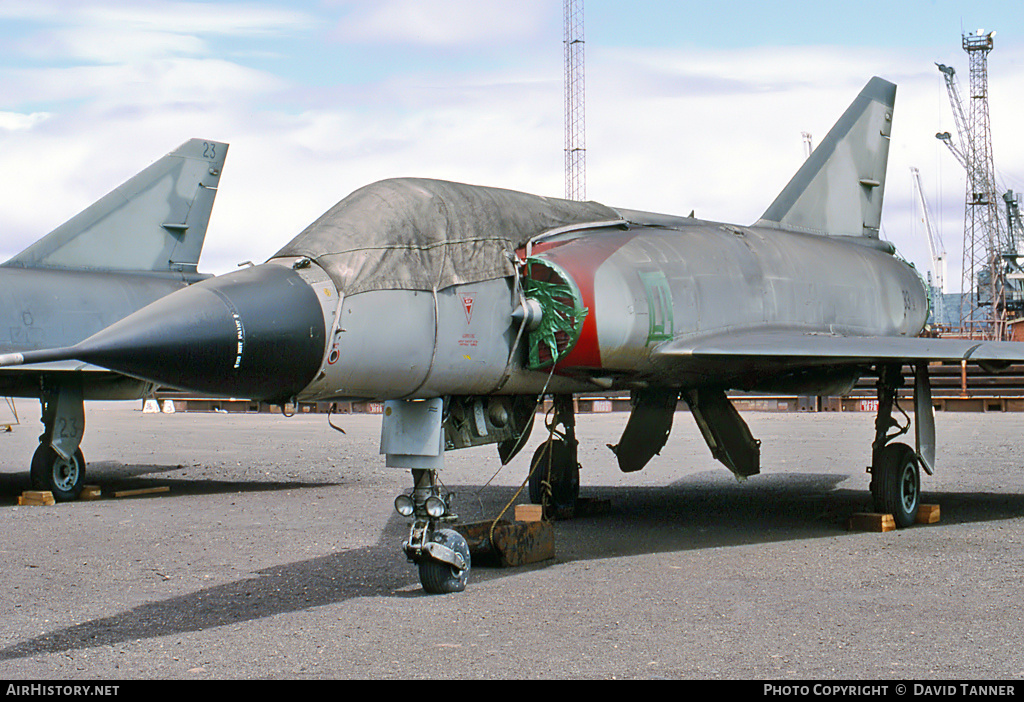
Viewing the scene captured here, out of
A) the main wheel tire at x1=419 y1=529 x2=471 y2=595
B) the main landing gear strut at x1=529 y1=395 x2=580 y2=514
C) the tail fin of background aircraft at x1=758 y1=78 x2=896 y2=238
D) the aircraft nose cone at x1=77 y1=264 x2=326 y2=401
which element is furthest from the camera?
the tail fin of background aircraft at x1=758 y1=78 x2=896 y2=238

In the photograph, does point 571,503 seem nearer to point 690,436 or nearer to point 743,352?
point 743,352

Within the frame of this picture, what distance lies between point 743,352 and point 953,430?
50.4ft

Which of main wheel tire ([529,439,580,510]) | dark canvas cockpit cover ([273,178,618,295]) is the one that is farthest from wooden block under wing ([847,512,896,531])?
dark canvas cockpit cover ([273,178,618,295])

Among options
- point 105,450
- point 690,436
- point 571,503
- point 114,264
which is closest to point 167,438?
point 105,450

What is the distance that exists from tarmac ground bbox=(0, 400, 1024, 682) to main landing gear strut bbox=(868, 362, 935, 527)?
0.39 metres

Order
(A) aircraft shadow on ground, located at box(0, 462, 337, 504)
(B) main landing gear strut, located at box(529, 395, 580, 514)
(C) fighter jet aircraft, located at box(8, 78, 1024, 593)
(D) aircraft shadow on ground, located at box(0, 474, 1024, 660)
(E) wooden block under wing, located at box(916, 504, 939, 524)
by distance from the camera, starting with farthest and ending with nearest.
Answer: (A) aircraft shadow on ground, located at box(0, 462, 337, 504) < (B) main landing gear strut, located at box(529, 395, 580, 514) < (E) wooden block under wing, located at box(916, 504, 939, 524) < (D) aircraft shadow on ground, located at box(0, 474, 1024, 660) < (C) fighter jet aircraft, located at box(8, 78, 1024, 593)

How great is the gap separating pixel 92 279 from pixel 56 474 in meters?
2.55

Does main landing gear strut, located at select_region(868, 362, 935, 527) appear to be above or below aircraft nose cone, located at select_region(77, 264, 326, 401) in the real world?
below

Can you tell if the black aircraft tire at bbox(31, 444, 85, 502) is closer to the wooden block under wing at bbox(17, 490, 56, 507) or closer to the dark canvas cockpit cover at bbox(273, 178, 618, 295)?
the wooden block under wing at bbox(17, 490, 56, 507)

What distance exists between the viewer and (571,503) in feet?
36.0

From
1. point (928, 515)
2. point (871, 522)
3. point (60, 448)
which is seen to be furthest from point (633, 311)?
point (60, 448)

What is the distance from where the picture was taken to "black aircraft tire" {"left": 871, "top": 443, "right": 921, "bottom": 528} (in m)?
9.81

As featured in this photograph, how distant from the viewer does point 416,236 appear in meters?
6.96

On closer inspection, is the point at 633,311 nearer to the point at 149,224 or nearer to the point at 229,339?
the point at 229,339
